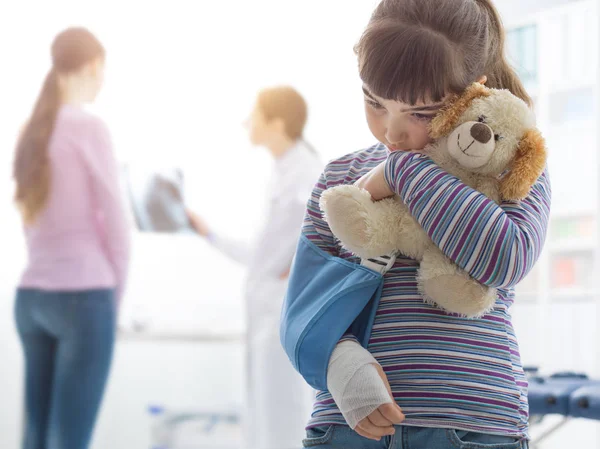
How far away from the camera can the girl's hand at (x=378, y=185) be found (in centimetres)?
72

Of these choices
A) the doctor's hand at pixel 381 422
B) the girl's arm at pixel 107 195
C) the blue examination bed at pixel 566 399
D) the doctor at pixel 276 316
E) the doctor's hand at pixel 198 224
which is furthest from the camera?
the doctor's hand at pixel 198 224

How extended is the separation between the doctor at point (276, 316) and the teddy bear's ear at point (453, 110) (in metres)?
1.54

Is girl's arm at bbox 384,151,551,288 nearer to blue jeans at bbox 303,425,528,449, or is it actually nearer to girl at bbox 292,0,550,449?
girl at bbox 292,0,550,449

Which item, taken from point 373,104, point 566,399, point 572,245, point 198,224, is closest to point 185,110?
point 198,224

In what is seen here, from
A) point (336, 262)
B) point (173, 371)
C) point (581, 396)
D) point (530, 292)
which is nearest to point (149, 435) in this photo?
point (173, 371)

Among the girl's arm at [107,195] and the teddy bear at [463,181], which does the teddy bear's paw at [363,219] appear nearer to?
the teddy bear at [463,181]

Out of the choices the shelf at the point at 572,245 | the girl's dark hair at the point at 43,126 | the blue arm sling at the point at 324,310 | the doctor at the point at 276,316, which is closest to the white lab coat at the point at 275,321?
the doctor at the point at 276,316

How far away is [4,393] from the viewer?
2752 millimetres

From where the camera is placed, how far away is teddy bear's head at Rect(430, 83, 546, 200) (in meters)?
0.69

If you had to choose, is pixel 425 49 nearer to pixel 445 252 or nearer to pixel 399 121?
pixel 399 121

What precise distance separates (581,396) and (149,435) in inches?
78.8

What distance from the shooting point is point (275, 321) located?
2.28 meters

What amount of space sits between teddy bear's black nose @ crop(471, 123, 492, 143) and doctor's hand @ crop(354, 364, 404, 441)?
25cm

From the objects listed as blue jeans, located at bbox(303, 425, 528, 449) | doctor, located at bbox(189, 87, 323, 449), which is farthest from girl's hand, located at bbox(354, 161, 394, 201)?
doctor, located at bbox(189, 87, 323, 449)
